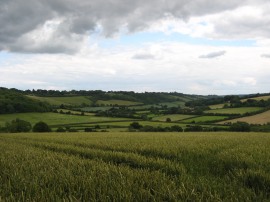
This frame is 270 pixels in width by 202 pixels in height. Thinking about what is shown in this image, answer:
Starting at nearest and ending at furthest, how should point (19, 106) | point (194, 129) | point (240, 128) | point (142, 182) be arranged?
point (142, 182)
point (240, 128)
point (194, 129)
point (19, 106)

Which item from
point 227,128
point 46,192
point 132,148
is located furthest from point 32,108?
point 46,192

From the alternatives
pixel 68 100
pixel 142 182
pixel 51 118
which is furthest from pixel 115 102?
pixel 142 182

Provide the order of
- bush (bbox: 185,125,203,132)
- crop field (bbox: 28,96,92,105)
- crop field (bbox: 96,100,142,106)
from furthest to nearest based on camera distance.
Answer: crop field (bbox: 96,100,142,106)
crop field (bbox: 28,96,92,105)
bush (bbox: 185,125,203,132)

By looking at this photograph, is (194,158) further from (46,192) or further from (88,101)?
(88,101)

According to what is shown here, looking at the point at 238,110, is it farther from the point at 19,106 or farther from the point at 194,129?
the point at 19,106

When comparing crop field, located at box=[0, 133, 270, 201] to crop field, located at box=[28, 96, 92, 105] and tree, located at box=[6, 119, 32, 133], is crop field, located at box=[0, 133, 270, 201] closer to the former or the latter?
tree, located at box=[6, 119, 32, 133]

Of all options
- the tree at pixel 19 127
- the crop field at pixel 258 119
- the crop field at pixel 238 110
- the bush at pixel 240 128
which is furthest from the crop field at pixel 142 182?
the crop field at pixel 238 110

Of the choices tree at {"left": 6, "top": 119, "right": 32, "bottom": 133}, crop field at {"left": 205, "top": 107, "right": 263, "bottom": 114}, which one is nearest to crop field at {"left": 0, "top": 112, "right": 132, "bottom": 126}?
tree at {"left": 6, "top": 119, "right": 32, "bottom": 133}

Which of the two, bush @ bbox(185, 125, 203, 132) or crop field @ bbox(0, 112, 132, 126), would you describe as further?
crop field @ bbox(0, 112, 132, 126)

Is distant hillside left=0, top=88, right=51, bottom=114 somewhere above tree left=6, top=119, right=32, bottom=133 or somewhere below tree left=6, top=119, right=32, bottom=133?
above

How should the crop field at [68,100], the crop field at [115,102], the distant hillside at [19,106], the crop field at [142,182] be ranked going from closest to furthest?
the crop field at [142,182], the distant hillside at [19,106], the crop field at [68,100], the crop field at [115,102]

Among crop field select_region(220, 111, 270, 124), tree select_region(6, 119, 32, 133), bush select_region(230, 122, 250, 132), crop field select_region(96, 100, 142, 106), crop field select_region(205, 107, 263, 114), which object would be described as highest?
crop field select_region(96, 100, 142, 106)

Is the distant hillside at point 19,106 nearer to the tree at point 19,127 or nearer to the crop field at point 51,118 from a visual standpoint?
the crop field at point 51,118

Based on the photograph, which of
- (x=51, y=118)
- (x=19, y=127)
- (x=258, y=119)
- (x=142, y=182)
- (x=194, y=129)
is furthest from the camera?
(x=51, y=118)
